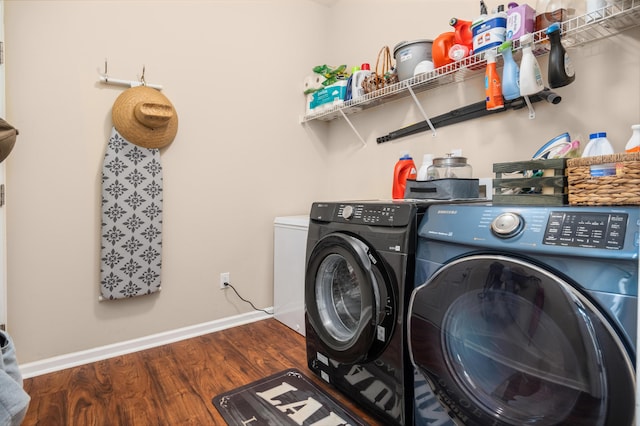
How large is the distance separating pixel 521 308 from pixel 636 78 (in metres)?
1.15

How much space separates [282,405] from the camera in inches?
59.5

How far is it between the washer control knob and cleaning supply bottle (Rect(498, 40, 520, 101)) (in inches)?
35.0

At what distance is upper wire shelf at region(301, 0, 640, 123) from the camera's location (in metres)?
1.24

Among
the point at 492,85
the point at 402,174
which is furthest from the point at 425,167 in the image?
the point at 492,85

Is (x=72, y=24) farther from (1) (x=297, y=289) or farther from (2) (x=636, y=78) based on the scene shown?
(2) (x=636, y=78)

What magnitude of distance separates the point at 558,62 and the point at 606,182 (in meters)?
0.66

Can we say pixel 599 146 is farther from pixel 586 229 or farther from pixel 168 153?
pixel 168 153

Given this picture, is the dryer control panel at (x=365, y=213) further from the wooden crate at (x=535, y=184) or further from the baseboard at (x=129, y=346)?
the baseboard at (x=129, y=346)

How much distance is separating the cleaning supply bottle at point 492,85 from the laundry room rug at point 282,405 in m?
1.55

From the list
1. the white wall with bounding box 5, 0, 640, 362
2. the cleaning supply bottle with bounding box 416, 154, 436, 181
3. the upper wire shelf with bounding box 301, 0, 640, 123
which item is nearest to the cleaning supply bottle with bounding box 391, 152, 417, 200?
the cleaning supply bottle with bounding box 416, 154, 436, 181

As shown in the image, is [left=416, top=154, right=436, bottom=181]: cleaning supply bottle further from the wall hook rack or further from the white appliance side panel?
the wall hook rack

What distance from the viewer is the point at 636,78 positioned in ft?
4.39

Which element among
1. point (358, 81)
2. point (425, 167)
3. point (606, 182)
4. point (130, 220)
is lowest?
point (130, 220)

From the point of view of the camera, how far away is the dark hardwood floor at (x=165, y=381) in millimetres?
1458
